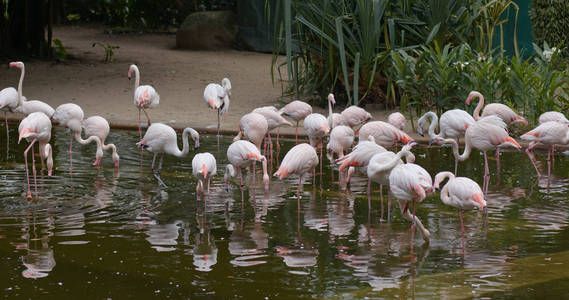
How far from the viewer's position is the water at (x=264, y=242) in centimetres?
421

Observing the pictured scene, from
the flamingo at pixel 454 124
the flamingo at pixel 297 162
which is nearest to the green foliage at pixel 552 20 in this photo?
the flamingo at pixel 454 124

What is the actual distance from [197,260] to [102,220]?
130 centimetres

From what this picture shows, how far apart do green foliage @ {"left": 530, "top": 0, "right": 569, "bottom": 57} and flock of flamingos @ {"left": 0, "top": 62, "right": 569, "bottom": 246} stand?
7.08m

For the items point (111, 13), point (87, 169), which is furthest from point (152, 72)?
point (111, 13)

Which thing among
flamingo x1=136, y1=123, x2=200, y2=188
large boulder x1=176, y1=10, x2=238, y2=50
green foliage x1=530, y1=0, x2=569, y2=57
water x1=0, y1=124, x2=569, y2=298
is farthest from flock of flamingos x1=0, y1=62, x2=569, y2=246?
large boulder x1=176, y1=10, x2=238, y2=50

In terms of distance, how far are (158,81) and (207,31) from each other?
5808mm

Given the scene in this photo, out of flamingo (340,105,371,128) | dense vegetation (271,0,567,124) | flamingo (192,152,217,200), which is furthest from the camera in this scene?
dense vegetation (271,0,567,124)

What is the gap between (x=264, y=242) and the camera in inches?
204

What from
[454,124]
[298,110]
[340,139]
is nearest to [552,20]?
[298,110]

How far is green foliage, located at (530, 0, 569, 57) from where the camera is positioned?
1473 cm

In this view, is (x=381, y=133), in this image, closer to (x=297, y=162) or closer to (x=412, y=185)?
(x=297, y=162)

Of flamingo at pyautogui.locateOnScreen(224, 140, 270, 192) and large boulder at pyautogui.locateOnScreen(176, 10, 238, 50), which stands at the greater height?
large boulder at pyautogui.locateOnScreen(176, 10, 238, 50)

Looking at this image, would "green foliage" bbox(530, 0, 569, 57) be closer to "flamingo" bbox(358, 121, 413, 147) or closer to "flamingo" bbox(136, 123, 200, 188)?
"flamingo" bbox(358, 121, 413, 147)

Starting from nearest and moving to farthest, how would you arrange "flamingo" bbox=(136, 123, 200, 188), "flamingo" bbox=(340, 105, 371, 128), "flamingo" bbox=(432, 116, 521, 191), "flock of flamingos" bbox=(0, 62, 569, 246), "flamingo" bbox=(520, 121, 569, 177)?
"flock of flamingos" bbox=(0, 62, 569, 246) < "flamingo" bbox=(432, 116, 521, 191) < "flamingo" bbox=(520, 121, 569, 177) < "flamingo" bbox=(136, 123, 200, 188) < "flamingo" bbox=(340, 105, 371, 128)
